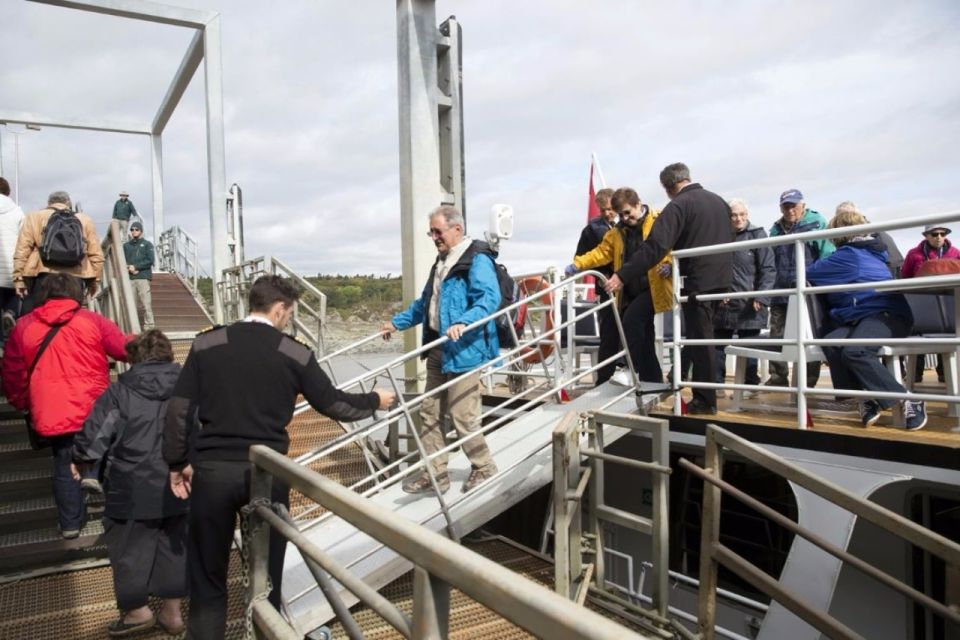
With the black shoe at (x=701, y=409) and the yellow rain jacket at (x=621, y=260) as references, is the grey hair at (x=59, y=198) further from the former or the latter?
the black shoe at (x=701, y=409)

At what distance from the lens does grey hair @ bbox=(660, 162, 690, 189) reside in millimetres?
4559

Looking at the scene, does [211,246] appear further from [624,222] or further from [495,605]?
[495,605]

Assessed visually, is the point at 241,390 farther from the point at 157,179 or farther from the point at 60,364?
the point at 157,179

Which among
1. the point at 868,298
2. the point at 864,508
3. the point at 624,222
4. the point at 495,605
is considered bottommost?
the point at 864,508

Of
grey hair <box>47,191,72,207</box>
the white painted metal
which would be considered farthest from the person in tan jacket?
the white painted metal

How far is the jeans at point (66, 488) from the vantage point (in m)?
3.84

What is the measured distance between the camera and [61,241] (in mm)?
4895

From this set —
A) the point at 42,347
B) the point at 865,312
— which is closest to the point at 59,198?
the point at 42,347

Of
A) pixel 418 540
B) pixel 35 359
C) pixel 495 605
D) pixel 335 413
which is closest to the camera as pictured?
pixel 495 605

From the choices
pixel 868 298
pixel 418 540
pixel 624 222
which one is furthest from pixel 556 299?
pixel 418 540

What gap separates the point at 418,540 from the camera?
1330 millimetres

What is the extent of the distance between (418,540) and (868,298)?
3.76 m

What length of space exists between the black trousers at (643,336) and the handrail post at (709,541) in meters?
1.57

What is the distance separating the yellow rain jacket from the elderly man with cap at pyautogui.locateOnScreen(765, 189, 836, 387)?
1292 millimetres
